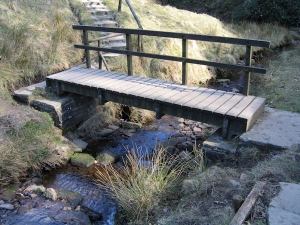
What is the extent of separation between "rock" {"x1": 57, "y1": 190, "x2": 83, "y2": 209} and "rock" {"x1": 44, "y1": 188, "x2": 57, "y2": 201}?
0.26 feet

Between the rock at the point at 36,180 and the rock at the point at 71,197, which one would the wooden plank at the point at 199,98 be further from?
the rock at the point at 36,180

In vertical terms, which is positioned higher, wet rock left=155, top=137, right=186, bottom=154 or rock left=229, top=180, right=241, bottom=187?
rock left=229, top=180, right=241, bottom=187

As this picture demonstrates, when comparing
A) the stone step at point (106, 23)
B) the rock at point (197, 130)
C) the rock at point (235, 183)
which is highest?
the stone step at point (106, 23)

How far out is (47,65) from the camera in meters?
8.47

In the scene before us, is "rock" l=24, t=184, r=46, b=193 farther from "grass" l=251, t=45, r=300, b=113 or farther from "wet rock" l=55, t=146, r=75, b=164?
"grass" l=251, t=45, r=300, b=113

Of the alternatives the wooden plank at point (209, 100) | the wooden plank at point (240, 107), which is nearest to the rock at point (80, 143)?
the wooden plank at point (209, 100)

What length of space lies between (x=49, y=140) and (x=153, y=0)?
12069 millimetres

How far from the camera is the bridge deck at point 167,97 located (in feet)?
18.5

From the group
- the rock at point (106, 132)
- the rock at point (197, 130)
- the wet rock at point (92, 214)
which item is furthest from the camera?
the rock at point (197, 130)

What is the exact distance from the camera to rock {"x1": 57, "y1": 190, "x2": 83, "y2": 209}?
210 inches

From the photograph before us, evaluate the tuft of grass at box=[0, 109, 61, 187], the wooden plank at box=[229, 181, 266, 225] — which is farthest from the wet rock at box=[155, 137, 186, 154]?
the wooden plank at box=[229, 181, 266, 225]

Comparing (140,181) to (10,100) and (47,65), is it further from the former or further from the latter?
(47,65)

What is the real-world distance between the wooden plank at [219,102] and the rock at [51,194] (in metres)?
2.73

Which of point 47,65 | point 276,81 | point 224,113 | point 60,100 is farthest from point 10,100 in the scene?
point 276,81
